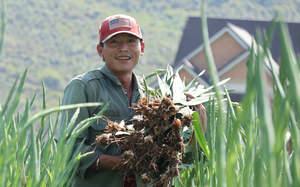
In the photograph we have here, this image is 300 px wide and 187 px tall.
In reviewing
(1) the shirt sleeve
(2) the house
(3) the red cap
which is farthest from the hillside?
(1) the shirt sleeve

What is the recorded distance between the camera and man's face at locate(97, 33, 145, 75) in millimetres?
1924

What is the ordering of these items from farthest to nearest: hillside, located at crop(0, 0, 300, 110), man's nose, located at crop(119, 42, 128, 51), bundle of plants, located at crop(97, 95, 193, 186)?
hillside, located at crop(0, 0, 300, 110)
man's nose, located at crop(119, 42, 128, 51)
bundle of plants, located at crop(97, 95, 193, 186)

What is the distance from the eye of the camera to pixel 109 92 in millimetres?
1901

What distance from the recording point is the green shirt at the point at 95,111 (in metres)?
1.73

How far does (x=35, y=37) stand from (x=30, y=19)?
3499 mm

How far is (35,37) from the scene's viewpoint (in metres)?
60.8

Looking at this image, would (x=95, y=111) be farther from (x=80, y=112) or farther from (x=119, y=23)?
(x=119, y=23)

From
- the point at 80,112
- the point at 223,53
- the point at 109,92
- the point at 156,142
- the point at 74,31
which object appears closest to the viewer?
the point at 156,142

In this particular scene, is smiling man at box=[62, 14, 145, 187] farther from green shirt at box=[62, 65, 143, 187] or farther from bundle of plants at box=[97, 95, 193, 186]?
bundle of plants at box=[97, 95, 193, 186]

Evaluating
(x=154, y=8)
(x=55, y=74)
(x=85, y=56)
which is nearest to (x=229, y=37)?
(x=55, y=74)

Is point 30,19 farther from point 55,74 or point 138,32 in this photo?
point 138,32

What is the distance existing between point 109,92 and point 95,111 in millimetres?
134

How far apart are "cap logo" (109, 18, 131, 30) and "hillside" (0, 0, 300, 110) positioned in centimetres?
4820

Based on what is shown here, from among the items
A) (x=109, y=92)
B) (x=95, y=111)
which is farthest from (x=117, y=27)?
(x=95, y=111)
